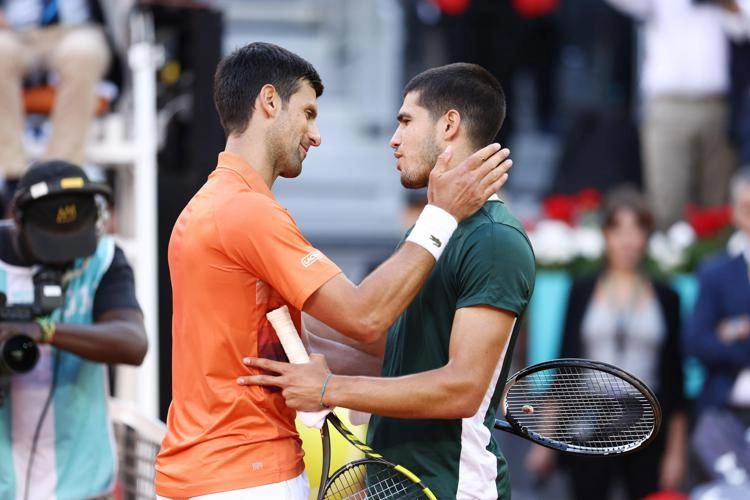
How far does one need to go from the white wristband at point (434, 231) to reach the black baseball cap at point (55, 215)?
54.0 inches

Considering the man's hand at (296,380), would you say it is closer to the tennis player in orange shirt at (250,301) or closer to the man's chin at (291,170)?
the tennis player in orange shirt at (250,301)

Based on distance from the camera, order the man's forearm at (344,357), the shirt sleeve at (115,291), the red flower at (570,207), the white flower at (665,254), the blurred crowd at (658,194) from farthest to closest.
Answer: the red flower at (570,207) → the white flower at (665,254) → the blurred crowd at (658,194) → the shirt sleeve at (115,291) → the man's forearm at (344,357)

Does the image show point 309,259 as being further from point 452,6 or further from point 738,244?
point 452,6

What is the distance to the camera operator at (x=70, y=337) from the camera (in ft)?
→ 14.2

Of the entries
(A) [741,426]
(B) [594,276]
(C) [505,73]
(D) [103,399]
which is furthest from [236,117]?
(C) [505,73]

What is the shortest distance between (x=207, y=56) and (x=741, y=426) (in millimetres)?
2990

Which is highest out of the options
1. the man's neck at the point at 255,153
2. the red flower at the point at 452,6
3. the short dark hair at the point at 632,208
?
the man's neck at the point at 255,153

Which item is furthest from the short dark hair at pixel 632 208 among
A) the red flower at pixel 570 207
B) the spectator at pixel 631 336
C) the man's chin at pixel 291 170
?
the man's chin at pixel 291 170

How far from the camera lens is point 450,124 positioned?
3.66m

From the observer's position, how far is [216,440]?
11.2 feet

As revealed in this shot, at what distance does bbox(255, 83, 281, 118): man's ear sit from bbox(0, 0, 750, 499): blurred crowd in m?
2.54

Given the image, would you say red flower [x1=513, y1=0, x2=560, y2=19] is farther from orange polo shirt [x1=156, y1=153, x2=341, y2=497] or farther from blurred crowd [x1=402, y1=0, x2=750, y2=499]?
orange polo shirt [x1=156, y1=153, x2=341, y2=497]

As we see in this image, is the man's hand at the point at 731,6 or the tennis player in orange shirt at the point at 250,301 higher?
the man's hand at the point at 731,6

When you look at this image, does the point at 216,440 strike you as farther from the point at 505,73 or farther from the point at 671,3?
the point at 505,73
